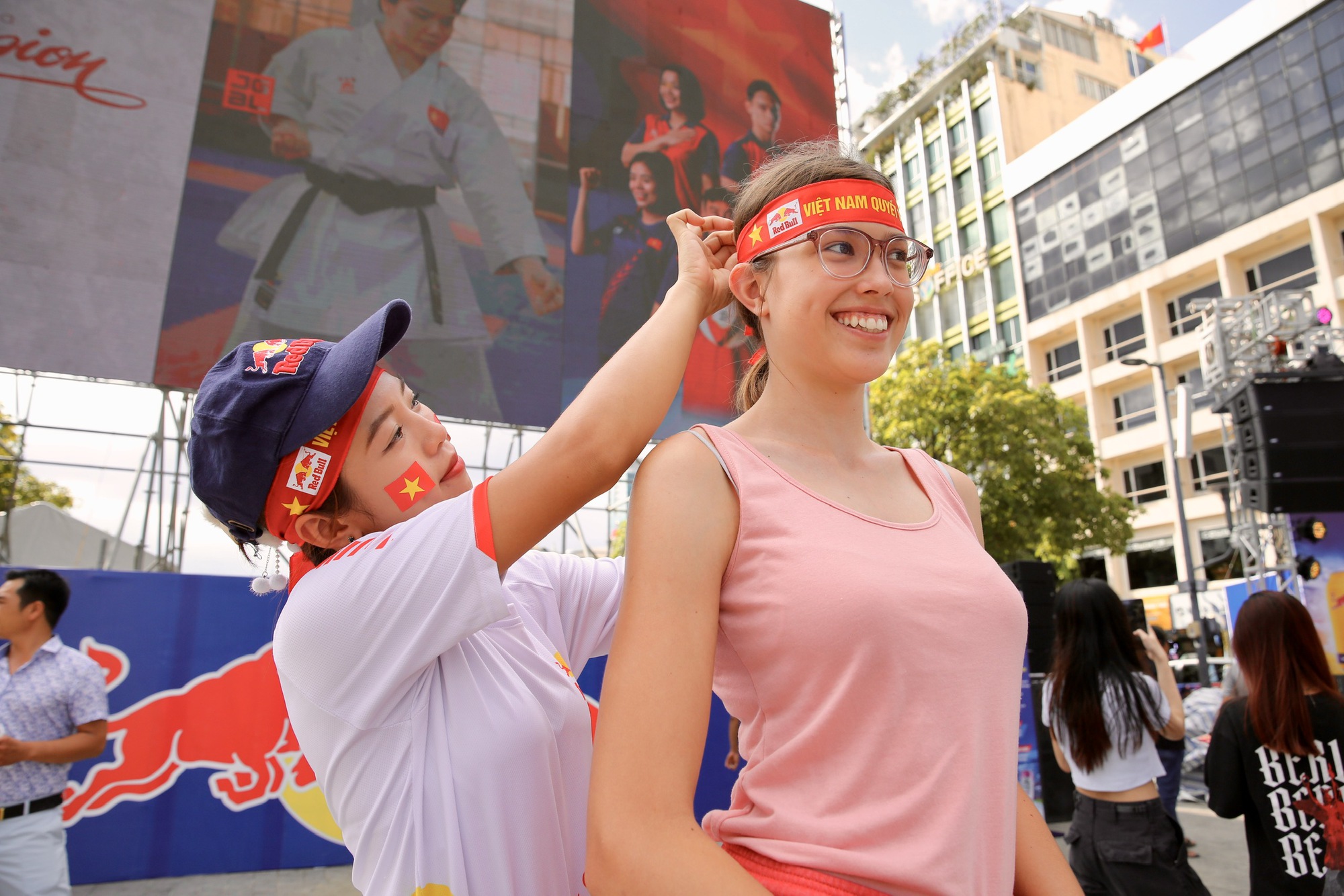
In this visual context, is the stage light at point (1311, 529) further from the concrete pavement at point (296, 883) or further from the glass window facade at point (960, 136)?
the glass window facade at point (960, 136)

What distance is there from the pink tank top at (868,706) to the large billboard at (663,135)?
34.6 feet

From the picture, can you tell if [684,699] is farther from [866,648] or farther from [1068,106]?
[1068,106]

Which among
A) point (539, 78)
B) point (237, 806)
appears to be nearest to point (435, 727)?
point (237, 806)

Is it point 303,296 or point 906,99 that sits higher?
point 906,99

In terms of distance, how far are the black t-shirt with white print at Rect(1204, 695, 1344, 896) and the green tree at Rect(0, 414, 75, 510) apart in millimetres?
14061

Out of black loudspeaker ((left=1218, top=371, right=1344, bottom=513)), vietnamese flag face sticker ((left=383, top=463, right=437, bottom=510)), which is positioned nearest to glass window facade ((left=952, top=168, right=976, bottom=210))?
black loudspeaker ((left=1218, top=371, right=1344, bottom=513))

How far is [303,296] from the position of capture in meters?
10.4

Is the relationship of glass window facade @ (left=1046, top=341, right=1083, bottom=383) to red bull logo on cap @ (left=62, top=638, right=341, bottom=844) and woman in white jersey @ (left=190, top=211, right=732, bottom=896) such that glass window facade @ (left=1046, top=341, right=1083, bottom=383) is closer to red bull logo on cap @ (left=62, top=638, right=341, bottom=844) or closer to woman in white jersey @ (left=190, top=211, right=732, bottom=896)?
red bull logo on cap @ (left=62, top=638, right=341, bottom=844)

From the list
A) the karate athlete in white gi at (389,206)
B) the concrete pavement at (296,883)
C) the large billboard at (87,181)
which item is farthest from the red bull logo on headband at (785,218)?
the large billboard at (87,181)

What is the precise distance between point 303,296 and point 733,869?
1099 centimetres

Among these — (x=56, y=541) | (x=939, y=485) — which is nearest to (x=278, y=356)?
(x=939, y=485)

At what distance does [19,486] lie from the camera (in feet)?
50.3

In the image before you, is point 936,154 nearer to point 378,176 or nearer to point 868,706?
point 378,176

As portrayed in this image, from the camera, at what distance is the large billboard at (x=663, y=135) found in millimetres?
12227
